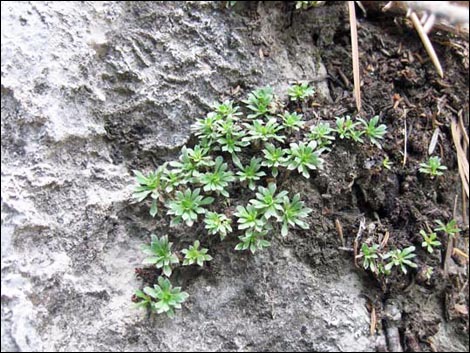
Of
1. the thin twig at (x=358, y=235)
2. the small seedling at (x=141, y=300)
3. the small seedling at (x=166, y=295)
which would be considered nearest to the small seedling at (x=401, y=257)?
the thin twig at (x=358, y=235)

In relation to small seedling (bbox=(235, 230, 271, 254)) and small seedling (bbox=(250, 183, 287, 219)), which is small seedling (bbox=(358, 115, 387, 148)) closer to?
small seedling (bbox=(250, 183, 287, 219))

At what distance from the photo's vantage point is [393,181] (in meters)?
2.33

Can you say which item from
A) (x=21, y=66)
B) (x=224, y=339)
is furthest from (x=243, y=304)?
(x=21, y=66)

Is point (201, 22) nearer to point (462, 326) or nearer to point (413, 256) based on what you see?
point (413, 256)

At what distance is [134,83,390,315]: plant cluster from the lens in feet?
6.64

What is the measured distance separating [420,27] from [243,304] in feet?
4.79

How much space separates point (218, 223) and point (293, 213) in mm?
288

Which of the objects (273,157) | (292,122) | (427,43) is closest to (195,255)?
(273,157)

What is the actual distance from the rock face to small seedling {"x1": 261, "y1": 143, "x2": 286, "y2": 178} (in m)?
0.32

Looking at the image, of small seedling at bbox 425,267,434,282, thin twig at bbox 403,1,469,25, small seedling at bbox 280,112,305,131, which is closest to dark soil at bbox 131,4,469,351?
small seedling at bbox 425,267,434,282

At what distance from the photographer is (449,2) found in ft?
6.08

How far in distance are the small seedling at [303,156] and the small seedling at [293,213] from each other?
0.13 metres

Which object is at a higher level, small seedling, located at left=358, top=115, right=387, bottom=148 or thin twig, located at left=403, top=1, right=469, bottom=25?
thin twig, located at left=403, top=1, right=469, bottom=25

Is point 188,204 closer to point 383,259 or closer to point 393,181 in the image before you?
point 383,259
